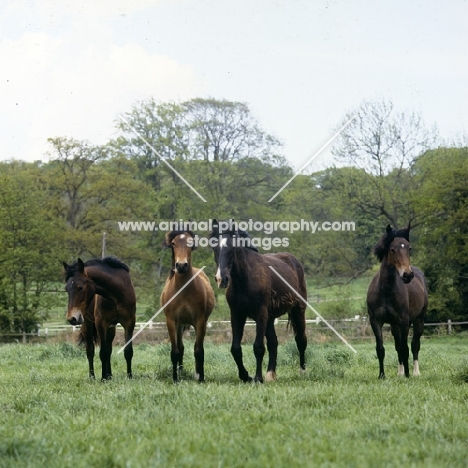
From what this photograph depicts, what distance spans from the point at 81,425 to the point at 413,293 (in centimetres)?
850

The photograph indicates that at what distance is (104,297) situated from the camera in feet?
38.6

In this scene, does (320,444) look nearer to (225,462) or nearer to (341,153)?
(225,462)

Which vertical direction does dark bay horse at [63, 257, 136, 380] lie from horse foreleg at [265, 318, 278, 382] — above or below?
above

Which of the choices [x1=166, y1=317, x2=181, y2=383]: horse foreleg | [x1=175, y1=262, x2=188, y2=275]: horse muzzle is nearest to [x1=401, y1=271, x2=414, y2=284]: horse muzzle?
[x1=175, y1=262, x2=188, y2=275]: horse muzzle

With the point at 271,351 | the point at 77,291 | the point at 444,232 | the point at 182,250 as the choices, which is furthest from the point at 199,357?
the point at 444,232

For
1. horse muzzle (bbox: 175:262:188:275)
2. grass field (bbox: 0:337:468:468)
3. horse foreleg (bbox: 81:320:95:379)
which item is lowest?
grass field (bbox: 0:337:468:468)

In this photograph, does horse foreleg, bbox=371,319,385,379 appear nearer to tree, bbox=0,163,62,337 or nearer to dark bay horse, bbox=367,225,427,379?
dark bay horse, bbox=367,225,427,379

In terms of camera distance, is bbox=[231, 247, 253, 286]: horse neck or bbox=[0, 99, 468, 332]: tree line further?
bbox=[0, 99, 468, 332]: tree line

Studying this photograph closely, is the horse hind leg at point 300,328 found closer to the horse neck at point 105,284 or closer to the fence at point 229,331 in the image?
the horse neck at point 105,284

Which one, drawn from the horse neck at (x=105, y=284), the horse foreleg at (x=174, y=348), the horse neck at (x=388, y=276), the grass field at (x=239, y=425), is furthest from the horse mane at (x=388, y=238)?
the horse neck at (x=105, y=284)

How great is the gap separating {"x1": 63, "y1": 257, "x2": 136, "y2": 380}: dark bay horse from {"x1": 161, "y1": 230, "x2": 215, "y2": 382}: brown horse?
958 millimetres

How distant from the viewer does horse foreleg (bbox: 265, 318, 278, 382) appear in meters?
10.8

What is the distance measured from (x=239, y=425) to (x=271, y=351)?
17.3 feet

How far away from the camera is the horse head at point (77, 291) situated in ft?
35.2
